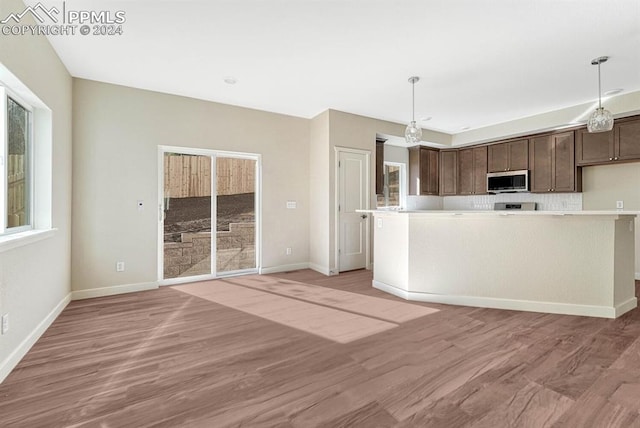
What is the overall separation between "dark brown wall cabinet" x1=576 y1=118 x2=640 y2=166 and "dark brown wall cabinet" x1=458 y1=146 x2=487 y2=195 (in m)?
1.56

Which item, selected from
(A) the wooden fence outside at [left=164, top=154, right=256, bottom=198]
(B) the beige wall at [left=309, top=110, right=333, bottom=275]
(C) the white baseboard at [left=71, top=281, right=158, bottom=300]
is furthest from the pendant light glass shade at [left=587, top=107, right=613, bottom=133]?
(C) the white baseboard at [left=71, top=281, right=158, bottom=300]

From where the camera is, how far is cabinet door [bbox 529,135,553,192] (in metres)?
5.20

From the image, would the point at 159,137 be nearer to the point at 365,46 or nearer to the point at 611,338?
the point at 365,46

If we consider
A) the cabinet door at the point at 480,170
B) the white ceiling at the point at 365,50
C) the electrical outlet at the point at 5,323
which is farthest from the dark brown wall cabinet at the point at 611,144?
the electrical outlet at the point at 5,323

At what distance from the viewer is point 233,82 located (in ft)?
12.5

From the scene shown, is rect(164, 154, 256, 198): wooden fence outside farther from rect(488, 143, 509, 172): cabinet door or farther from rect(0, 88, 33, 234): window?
rect(488, 143, 509, 172): cabinet door

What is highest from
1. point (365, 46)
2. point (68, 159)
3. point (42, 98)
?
point (365, 46)

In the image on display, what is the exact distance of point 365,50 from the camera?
306 cm

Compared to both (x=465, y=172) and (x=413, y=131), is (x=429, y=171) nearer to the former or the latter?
(x=465, y=172)

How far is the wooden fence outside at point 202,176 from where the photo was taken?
4324 mm

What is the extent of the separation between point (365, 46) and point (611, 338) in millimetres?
3448

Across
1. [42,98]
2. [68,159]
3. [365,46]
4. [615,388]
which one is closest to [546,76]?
[365,46]

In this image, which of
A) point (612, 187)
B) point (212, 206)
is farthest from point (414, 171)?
point (212, 206)

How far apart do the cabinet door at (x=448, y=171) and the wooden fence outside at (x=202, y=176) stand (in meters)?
4.26
